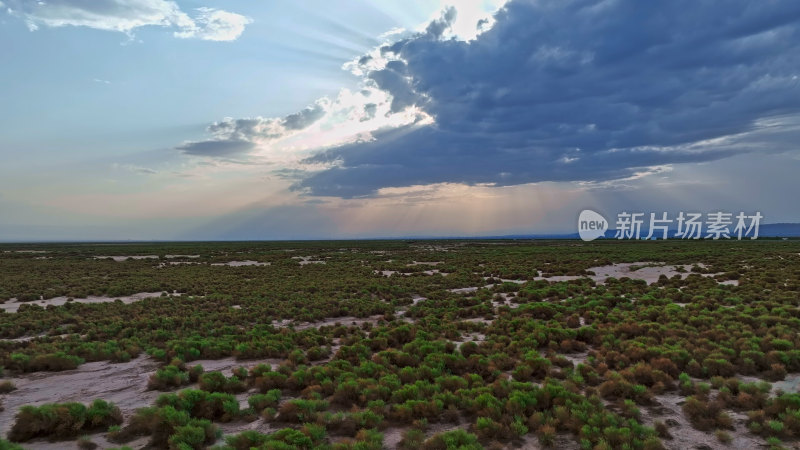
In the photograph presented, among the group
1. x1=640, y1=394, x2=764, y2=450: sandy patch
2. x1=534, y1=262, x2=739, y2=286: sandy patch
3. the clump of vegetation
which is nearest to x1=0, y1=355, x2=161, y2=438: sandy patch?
the clump of vegetation

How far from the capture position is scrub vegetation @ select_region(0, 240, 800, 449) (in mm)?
8789

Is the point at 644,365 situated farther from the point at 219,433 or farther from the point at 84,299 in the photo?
the point at 84,299

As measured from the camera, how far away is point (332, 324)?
20688 mm

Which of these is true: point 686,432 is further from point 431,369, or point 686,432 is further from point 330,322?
point 330,322

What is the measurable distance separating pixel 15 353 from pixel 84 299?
16467 mm

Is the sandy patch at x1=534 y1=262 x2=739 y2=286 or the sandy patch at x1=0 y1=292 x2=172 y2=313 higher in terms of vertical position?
the sandy patch at x1=534 y1=262 x2=739 y2=286

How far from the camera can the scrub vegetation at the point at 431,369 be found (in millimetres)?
8789

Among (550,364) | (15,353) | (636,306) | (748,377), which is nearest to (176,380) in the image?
(15,353)

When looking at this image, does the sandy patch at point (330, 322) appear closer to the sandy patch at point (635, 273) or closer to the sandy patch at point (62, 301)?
the sandy patch at point (62, 301)

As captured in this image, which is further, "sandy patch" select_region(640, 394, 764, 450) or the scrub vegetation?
the scrub vegetation

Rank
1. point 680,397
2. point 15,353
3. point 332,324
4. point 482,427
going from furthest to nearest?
point 332,324 → point 15,353 → point 680,397 → point 482,427

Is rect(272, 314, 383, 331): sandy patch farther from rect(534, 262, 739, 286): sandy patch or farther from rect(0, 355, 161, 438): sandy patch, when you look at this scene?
rect(534, 262, 739, 286): sandy patch

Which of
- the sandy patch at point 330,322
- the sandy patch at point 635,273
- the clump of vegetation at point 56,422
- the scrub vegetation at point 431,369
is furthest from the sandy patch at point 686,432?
the sandy patch at point 635,273

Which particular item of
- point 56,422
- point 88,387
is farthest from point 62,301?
point 56,422
